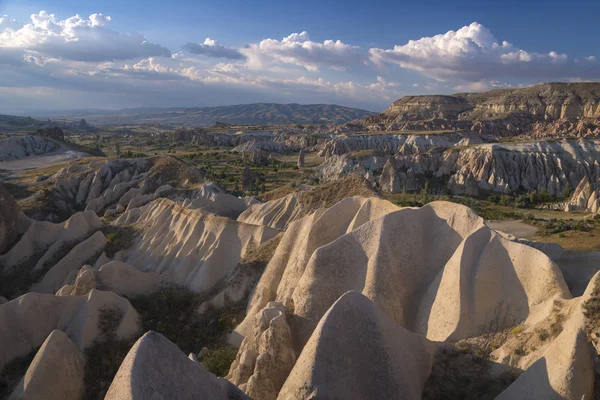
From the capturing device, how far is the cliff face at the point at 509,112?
399 feet

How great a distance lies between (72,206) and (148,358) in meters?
43.6

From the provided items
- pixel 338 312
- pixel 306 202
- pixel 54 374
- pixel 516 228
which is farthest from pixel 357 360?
pixel 516 228

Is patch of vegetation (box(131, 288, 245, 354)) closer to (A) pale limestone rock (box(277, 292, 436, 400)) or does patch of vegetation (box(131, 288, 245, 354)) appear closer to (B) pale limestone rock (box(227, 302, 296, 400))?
(B) pale limestone rock (box(227, 302, 296, 400))

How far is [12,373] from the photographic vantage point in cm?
1625

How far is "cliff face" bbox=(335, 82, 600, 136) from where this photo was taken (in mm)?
121562

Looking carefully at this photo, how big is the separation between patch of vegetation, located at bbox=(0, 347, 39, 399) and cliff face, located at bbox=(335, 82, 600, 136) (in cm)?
11856

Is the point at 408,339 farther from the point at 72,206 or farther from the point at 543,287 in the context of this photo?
Result: the point at 72,206

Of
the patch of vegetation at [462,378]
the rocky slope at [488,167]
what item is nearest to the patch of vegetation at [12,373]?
the patch of vegetation at [462,378]

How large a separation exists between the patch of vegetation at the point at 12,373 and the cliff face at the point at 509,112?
11856 centimetres

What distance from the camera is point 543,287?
11.7 m

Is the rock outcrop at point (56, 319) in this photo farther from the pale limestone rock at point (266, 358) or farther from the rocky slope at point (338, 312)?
the pale limestone rock at point (266, 358)

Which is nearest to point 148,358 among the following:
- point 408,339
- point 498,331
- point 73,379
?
point 408,339

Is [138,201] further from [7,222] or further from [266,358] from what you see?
[266,358]

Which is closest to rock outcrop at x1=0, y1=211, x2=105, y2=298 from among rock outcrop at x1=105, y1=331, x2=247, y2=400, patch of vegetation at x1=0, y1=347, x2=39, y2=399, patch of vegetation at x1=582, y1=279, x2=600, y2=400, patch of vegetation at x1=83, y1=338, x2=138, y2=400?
patch of vegetation at x1=0, y1=347, x2=39, y2=399
